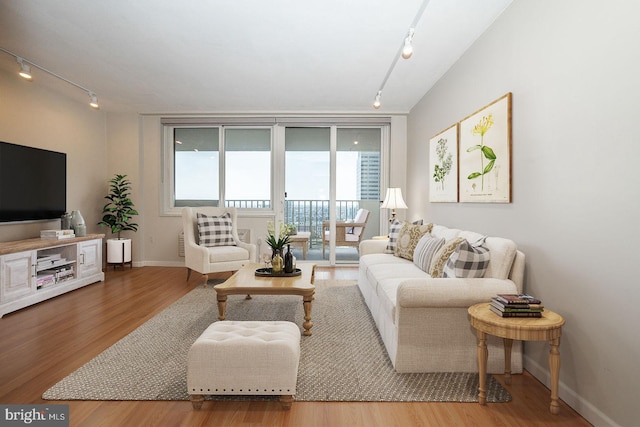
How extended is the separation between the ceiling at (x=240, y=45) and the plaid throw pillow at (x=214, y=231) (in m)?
1.75

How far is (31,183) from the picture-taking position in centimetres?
428

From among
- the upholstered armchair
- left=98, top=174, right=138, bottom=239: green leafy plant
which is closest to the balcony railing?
the upholstered armchair

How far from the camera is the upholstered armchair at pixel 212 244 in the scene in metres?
4.58

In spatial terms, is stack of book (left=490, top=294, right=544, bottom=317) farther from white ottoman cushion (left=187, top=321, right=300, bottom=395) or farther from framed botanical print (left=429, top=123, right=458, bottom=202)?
framed botanical print (left=429, top=123, right=458, bottom=202)

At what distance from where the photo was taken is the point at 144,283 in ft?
15.6

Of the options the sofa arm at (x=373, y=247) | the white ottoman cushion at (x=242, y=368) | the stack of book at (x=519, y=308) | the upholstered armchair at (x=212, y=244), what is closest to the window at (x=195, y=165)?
the upholstered armchair at (x=212, y=244)

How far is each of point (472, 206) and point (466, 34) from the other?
5.09 feet

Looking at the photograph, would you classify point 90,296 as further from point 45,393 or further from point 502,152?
point 502,152

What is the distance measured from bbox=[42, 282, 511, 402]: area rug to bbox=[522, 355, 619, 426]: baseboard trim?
11.2 inches

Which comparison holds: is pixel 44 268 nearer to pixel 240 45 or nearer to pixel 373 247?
pixel 240 45

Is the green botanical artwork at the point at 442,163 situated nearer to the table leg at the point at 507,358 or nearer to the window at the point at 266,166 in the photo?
the window at the point at 266,166

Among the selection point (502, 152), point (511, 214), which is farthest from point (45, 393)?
point (502, 152)

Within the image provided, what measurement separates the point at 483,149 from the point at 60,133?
5.34 m

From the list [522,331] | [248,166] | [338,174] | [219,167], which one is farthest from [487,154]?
[219,167]
